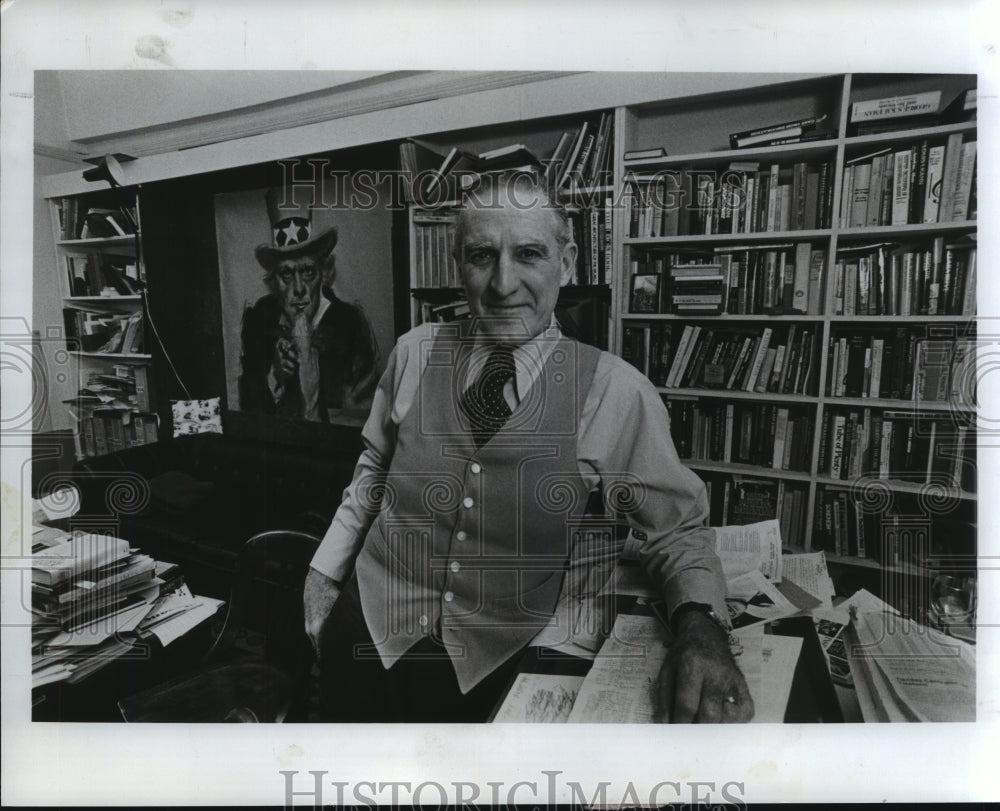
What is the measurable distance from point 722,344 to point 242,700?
1.24 meters

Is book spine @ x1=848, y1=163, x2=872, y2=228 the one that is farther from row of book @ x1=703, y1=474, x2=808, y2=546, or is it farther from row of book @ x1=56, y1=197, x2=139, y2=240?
row of book @ x1=56, y1=197, x2=139, y2=240

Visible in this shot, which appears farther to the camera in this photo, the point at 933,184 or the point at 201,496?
the point at 201,496

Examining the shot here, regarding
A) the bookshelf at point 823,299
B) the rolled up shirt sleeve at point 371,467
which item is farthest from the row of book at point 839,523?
the rolled up shirt sleeve at point 371,467

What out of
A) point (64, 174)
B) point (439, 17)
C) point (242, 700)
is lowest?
point (242, 700)

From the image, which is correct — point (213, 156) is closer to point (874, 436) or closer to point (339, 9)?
point (339, 9)

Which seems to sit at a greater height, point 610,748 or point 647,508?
point 647,508

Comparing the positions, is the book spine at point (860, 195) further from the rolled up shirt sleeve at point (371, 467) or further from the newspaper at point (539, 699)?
the newspaper at point (539, 699)

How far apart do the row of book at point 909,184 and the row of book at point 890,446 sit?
0.39 meters

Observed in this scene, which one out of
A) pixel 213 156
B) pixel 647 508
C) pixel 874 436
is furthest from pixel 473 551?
pixel 213 156

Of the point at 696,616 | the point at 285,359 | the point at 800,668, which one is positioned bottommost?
the point at 800,668

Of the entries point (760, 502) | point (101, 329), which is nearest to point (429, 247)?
point (101, 329)

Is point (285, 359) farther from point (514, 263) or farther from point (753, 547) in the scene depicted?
point (753, 547)

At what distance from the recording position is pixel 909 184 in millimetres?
1361

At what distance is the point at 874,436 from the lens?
1410 millimetres
